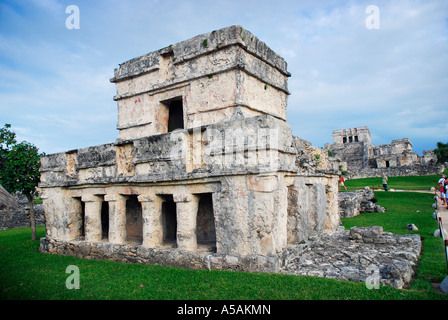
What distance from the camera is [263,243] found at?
491cm

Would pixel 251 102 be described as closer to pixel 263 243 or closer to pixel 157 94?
pixel 157 94

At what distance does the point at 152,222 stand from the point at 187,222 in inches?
38.9

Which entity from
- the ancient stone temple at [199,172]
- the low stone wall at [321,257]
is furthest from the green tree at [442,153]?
the low stone wall at [321,257]

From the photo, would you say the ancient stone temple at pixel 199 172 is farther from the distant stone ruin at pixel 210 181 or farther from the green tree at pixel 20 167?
the green tree at pixel 20 167

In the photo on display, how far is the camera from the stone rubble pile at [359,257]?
183 inches

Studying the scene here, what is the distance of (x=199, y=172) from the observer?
552 cm

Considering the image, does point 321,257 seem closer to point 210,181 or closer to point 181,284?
point 210,181

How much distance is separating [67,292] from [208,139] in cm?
337

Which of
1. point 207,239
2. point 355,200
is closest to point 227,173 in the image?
point 207,239

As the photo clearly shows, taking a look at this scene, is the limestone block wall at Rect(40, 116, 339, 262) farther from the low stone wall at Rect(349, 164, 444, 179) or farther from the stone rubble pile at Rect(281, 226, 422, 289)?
the low stone wall at Rect(349, 164, 444, 179)

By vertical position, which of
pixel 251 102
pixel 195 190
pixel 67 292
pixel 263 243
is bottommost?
pixel 67 292
